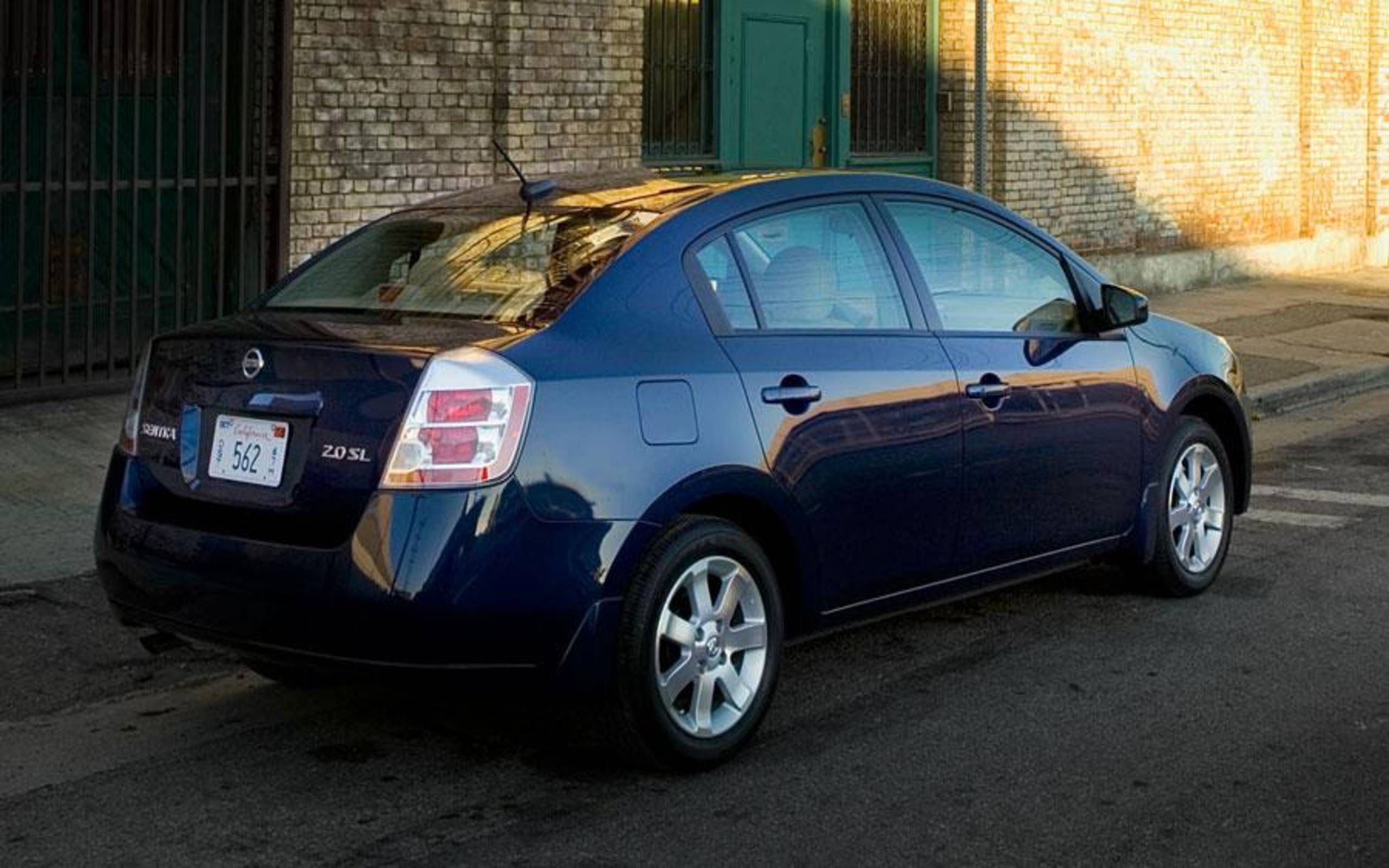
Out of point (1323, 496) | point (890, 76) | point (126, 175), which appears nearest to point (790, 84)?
point (890, 76)

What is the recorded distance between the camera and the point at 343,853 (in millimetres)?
5184

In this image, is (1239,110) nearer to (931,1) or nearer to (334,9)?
(931,1)

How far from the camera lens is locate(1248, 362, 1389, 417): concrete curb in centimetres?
1358

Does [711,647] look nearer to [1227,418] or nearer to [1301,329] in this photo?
[1227,418]

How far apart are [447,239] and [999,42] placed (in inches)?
455

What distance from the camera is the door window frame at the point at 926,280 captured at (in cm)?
680

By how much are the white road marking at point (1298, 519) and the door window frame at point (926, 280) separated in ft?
8.13

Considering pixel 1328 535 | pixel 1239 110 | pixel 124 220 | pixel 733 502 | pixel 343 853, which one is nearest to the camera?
pixel 343 853

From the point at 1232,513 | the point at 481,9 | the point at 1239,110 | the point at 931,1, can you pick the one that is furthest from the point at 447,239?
the point at 1239,110

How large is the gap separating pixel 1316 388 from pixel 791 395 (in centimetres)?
889

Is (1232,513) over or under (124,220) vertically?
under

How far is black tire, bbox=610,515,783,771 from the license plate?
3.11 feet

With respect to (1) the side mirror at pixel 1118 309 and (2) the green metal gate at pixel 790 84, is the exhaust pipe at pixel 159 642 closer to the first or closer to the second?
(1) the side mirror at pixel 1118 309

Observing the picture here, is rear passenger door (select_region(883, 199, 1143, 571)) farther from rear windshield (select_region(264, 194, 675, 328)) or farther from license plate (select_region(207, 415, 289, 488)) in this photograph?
license plate (select_region(207, 415, 289, 488))
